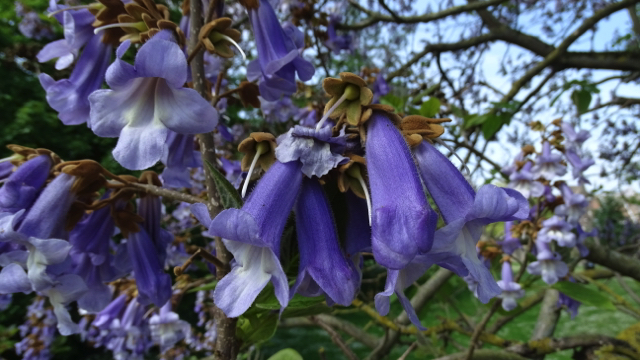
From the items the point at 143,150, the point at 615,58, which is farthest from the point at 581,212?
the point at 143,150

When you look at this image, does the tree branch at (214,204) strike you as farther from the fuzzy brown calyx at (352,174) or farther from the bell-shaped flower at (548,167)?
the bell-shaped flower at (548,167)

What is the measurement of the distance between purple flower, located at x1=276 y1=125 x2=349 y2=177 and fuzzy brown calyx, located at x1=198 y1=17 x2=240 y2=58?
0.27m

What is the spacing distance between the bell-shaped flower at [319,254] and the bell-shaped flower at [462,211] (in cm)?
10

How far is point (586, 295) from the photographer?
1.45 meters

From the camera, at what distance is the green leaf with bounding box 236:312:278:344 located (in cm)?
68

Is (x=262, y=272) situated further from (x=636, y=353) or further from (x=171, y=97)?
(x=636, y=353)

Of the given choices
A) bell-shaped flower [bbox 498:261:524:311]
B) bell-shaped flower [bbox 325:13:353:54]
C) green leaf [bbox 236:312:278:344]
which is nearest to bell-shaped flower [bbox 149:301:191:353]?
green leaf [bbox 236:312:278:344]

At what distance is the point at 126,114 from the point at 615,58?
317 centimetres

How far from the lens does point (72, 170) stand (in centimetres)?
66

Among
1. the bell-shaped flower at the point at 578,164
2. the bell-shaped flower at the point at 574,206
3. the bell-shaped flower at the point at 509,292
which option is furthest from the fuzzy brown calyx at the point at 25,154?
the bell-shaped flower at the point at 578,164

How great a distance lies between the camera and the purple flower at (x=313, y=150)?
1.46ft

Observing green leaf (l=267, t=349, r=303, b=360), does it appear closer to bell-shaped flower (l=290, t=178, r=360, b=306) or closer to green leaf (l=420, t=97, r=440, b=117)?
bell-shaped flower (l=290, t=178, r=360, b=306)

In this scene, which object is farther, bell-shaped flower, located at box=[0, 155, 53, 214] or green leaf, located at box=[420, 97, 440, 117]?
green leaf, located at box=[420, 97, 440, 117]

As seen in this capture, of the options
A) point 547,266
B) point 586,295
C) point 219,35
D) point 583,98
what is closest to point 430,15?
point 583,98
